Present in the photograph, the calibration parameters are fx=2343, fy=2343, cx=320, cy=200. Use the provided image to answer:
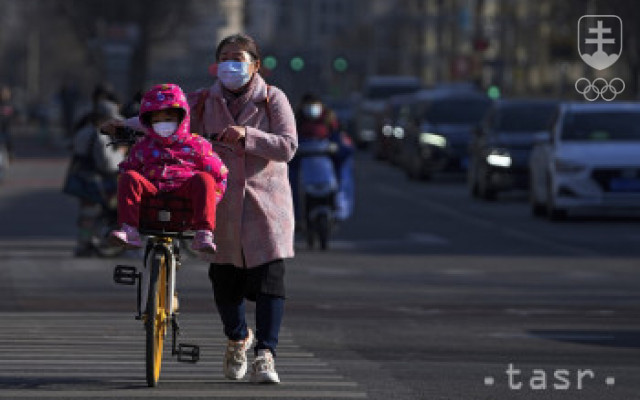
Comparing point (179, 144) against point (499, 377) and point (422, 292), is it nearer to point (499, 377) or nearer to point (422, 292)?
point (499, 377)

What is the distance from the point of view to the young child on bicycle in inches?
425

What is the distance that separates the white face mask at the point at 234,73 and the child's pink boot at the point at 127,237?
2.88 ft

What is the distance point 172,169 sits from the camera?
10883mm

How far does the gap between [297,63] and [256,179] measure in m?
40.2

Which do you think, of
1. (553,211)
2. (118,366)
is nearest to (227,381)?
(118,366)

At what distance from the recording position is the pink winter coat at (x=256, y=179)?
36.5 ft

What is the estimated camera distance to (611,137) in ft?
101

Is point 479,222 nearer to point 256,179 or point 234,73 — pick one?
point 256,179

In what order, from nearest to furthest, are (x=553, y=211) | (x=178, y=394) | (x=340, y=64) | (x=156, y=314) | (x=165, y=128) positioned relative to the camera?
(x=178, y=394)
(x=156, y=314)
(x=165, y=128)
(x=553, y=211)
(x=340, y=64)

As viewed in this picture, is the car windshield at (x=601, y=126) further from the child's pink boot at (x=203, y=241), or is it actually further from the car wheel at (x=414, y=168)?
the child's pink boot at (x=203, y=241)

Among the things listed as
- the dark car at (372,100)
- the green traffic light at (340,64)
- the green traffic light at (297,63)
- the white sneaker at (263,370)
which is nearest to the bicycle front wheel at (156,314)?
the white sneaker at (263,370)

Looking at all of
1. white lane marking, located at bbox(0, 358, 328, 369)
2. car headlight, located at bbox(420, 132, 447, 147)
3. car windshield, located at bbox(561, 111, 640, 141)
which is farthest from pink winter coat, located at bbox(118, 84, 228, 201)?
car headlight, located at bbox(420, 132, 447, 147)

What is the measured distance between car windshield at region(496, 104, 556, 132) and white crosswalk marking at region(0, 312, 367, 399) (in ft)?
75.7

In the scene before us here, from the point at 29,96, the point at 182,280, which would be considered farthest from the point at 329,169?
the point at 29,96
